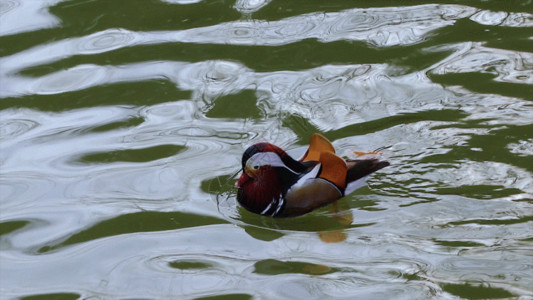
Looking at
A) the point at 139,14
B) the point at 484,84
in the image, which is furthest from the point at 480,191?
the point at 139,14

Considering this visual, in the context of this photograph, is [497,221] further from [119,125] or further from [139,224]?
[119,125]

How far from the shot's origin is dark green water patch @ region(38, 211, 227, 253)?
5.52 metres

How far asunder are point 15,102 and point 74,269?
2326mm

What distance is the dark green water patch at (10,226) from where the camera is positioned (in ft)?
18.5

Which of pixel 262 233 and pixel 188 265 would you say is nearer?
pixel 188 265

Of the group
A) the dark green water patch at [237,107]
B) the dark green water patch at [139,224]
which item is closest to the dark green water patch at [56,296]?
the dark green water patch at [139,224]

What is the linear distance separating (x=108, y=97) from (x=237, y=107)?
1.04 meters

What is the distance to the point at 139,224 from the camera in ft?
18.4

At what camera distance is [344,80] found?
704cm

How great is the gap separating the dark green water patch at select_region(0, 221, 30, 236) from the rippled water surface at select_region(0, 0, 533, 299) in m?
0.01

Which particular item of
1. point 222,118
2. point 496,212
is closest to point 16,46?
point 222,118

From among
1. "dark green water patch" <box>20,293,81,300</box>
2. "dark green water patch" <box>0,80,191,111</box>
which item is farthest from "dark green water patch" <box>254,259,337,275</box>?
"dark green water patch" <box>0,80,191,111</box>

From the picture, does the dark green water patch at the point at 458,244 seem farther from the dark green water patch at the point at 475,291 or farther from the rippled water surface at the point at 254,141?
the dark green water patch at the point at 475,291

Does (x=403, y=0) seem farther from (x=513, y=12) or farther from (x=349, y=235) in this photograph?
(x=349, y=235)
